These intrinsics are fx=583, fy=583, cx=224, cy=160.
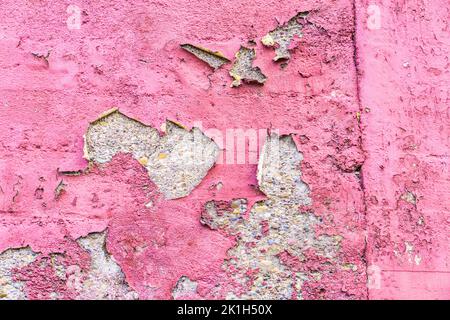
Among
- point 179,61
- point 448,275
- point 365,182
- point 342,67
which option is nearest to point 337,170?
point 365,182


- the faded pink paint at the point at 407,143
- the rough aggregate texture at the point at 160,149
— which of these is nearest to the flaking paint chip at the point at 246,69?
the rough aggregate texture at the point at 160,149

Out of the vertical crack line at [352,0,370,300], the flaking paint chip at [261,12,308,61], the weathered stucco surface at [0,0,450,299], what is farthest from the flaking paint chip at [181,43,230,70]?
the vertical crack line at [352,0,370,300]

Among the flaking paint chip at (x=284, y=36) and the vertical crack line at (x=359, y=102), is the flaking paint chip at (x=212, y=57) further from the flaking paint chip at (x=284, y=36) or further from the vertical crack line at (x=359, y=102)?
the vertical crack line at (x=359, y=102)

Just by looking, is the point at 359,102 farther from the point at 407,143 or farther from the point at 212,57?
the point at 212,57

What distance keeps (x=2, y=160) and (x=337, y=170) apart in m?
1.21

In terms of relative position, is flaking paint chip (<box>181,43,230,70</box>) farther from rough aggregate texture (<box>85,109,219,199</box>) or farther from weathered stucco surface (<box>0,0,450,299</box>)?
rough aggregate texture (<box>85,109,219,199</box>)

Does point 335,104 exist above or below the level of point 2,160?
above

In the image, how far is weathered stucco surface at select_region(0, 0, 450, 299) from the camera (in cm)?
204

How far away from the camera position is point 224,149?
6.91ft

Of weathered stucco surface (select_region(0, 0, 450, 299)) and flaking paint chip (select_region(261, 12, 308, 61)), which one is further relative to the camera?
flaking paint chip (select_region(261, 12, 308, 61))

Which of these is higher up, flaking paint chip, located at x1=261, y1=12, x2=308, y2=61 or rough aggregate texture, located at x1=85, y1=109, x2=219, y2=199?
flaking paint chip, located at x1=261, y1=12, x2=308, y2=61

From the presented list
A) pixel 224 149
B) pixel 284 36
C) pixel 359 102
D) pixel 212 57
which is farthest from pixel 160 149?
pixel 359 102

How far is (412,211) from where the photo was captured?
2.09 meters

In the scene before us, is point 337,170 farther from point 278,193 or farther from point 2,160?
point 2,160
